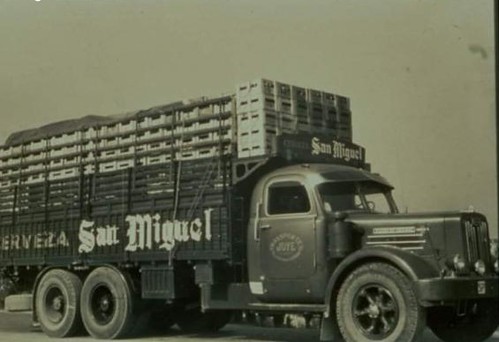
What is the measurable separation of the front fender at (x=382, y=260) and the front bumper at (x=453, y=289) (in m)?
0.13

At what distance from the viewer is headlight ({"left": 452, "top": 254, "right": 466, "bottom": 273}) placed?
7.89 meters

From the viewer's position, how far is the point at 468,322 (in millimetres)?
8844

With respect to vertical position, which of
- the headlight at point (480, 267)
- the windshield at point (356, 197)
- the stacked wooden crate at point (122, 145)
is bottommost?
the headlight at point (480, 267)

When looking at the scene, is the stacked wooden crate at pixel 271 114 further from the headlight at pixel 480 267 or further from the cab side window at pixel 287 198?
the headlight at pixel 480 267

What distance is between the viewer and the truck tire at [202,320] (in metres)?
11.4

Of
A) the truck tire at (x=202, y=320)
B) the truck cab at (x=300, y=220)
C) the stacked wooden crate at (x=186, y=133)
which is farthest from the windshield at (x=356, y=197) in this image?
the truck tire at (x=202, y=320)

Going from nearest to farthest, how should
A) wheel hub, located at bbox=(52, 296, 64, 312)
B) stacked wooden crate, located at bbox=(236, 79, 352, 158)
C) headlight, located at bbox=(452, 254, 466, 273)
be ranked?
headlight, located at bbox=(452, 254, 466, 273), stacked wooden crate, located at bbox=(236, 79, 352, 158), wheel hub, located at bbox=(52, 296, 64, 312)

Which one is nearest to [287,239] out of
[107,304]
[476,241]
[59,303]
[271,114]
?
[271,114]

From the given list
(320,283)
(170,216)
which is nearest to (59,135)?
(170,216)

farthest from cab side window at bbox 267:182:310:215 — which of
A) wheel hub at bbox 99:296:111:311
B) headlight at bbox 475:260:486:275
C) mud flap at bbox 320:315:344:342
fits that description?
wheel hub at bbox 99:296:111:311

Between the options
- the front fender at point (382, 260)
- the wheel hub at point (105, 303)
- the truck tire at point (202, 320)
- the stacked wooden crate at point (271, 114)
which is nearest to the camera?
the front fender at point (382, 260)

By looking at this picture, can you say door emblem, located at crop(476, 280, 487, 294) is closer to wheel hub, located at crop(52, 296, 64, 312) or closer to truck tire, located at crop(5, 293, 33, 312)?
wheel hub, located at crop(52, 296, 64, 312)

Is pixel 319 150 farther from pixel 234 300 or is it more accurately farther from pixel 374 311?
pixel 374 311

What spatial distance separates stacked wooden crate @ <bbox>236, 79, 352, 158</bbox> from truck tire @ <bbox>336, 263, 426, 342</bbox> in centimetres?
191
